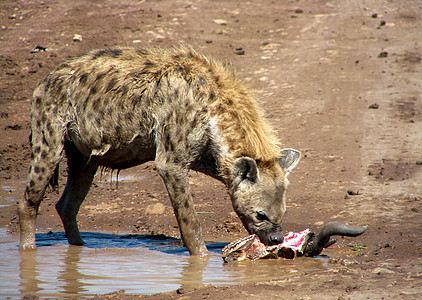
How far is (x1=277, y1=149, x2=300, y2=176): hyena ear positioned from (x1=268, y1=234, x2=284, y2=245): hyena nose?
1.77 feet

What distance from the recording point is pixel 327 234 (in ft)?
15.4

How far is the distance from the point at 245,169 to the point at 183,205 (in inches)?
23.1

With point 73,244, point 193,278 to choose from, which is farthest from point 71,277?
point 73,244

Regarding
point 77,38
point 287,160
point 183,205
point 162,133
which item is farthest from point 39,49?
point 287,160

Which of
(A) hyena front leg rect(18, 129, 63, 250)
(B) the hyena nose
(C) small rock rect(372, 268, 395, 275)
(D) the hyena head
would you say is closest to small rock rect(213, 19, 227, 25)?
(A) hyena front leg rect(18, 129, 63, 250)

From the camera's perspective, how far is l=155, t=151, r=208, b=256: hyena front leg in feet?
16.0

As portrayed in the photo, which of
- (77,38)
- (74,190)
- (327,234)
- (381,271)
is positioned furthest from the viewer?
(77,38)

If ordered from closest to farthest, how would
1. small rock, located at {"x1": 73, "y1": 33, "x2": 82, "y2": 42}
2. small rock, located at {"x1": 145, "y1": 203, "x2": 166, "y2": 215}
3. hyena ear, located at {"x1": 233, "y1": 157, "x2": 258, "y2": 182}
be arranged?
hyena ear, located at {"x1": 233, "y1": 157, "x2": 258, "y2": 182} → small rock, located at {"x1": 145, "y1": 203, "x2": 166, "y2": 215} → small rock, located at {"x1": 73, "y1": 33, "x2": 82, "y2": 42}

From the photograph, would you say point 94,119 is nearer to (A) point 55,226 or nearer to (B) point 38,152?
(B) point 38,152

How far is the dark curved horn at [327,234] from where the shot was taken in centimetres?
462

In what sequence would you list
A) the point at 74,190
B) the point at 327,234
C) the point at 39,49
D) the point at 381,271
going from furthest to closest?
the point at 39,49 → the point at 74,190 → the point at 327,234 → the point at 381,271

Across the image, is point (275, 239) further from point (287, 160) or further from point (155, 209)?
point (155, 209)

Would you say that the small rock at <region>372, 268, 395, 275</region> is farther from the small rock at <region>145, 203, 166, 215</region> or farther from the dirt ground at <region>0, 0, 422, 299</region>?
the small rock at <region>145, 203, 166, 215</region>

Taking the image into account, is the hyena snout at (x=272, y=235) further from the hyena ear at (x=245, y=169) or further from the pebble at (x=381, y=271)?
the pebble at (x=381, y=271)
